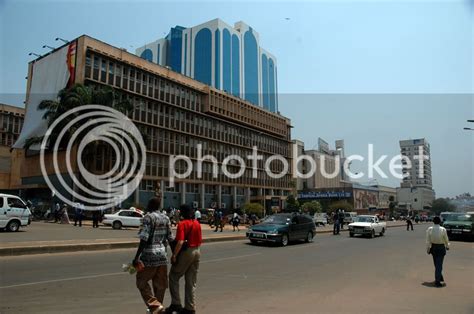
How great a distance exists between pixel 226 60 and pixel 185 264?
80.9 meters

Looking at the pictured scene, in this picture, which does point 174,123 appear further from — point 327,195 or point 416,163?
point 416,163

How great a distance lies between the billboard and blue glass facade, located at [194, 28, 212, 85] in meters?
35.7

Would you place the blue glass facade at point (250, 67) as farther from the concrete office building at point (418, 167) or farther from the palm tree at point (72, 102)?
the concrete office building at point (418, 167)

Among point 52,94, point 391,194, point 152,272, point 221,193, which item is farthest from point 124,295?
point 391,194

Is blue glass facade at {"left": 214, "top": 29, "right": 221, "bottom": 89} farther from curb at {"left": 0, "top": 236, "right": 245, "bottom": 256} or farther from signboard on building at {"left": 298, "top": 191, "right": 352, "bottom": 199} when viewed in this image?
curb at {"left": 0, "top": 236, "right": 245, "bottom": 256}

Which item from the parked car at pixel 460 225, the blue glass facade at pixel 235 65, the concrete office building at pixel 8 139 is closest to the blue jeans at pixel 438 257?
the parked car at pixel 460 225

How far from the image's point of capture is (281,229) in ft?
66.7

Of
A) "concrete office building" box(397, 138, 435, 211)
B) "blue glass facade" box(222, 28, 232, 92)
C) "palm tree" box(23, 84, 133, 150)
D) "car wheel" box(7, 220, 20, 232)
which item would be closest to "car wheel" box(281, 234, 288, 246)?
"car wheel" box(7, 220, 20, 232)

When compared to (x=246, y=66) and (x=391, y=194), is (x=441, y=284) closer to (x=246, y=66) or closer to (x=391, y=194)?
(x=246, y=66)

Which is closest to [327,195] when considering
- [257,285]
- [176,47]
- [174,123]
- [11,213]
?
[176,47]

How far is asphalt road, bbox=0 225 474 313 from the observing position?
7.31 meters

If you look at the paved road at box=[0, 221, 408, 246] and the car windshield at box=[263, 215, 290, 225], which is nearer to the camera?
the paved road at box=[0, 221, 408, 246]

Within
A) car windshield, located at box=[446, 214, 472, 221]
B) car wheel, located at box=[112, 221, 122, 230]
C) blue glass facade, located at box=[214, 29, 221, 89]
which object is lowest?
car wheel, located at box=[112, 221, 122, 230]

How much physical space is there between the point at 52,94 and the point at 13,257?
40228 mm
